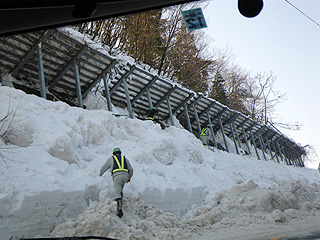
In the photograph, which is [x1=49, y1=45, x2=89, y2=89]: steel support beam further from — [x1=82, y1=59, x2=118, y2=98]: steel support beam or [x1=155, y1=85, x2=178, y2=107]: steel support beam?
[x1=155, y1=85, x2=178, y2=107]: steel support beam

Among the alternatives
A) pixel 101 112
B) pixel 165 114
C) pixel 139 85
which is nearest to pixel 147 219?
pixel 101 112

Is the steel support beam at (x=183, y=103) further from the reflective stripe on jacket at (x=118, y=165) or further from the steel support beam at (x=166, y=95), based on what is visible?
the reflective stripe on jacket at (x=118, y=165)

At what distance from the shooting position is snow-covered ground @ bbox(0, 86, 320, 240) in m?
6.10

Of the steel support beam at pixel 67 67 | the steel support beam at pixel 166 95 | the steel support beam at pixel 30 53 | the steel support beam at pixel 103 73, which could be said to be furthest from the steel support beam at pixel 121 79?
the steel support beam at pixel 30 53

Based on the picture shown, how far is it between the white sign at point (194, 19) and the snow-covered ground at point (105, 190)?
12.3 ft

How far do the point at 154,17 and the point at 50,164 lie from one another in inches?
717

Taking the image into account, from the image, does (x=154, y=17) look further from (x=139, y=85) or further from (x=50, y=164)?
(x=50, y=164)

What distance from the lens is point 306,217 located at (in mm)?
7879

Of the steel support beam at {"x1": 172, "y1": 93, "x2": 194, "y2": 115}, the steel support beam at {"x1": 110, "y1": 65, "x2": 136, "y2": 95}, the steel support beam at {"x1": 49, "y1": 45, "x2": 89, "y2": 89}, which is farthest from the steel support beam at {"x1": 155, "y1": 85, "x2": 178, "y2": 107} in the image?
the steel support beam at {"x1": 49, "y1": 45, "x2": 89, "y2": 89}

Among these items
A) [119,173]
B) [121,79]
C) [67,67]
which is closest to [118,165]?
[119,173]

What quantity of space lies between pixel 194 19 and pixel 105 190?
14.4 ft

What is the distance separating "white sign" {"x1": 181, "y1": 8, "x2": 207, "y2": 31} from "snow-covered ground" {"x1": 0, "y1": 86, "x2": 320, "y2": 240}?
3.74m

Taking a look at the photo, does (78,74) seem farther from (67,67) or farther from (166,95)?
(166,95)

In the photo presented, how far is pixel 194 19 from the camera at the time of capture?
526 centimetres
